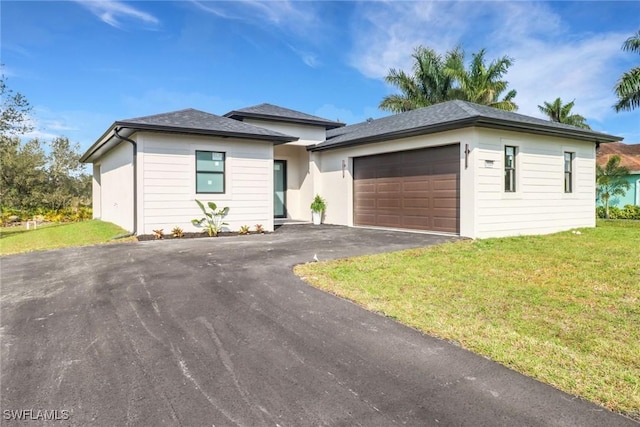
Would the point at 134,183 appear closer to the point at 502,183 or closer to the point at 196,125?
the point at 196,125

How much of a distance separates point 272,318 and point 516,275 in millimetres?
4372

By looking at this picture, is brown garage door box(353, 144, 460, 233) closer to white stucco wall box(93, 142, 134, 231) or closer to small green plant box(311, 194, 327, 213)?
small green plant box(311, 194, 327, 213)

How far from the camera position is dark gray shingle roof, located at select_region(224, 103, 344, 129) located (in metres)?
14.7

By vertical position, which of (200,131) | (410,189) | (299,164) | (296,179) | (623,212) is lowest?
(623,212)

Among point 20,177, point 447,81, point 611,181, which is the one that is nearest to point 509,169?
point 611,181

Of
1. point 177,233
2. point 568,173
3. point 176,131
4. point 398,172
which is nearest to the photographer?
point 176,131

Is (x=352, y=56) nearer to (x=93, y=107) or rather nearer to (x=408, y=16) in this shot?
(x=408, y=16)

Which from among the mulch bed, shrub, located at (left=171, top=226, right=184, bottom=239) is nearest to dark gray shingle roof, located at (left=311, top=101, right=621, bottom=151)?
the mulch bed

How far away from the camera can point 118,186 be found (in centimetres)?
1385

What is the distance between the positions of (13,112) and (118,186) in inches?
436

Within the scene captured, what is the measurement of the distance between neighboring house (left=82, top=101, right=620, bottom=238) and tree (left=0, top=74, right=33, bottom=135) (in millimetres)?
9010

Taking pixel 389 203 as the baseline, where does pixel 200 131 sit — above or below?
above

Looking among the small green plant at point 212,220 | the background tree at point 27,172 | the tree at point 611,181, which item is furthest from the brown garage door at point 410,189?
the background tree at point 27,172

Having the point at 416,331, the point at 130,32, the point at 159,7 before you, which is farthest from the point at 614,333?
the point at 130,32
